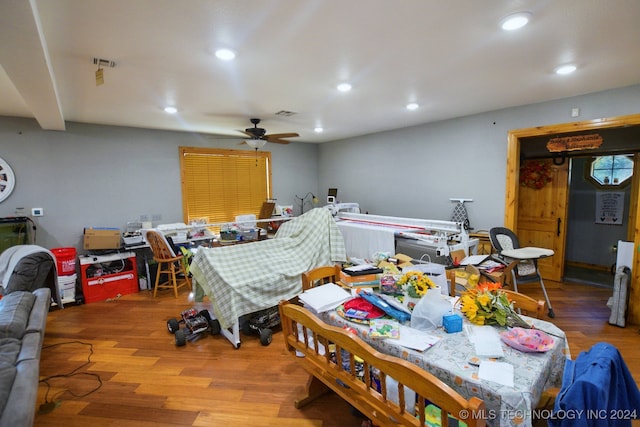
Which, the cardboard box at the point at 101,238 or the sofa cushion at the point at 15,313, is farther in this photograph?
the cardboard box at the point at 101,238

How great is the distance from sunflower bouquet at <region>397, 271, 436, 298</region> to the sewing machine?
1.36m

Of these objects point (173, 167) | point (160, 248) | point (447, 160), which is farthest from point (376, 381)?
point (173, 167)

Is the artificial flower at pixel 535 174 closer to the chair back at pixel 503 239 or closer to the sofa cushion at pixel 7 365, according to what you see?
the chair back at pixel 503 239

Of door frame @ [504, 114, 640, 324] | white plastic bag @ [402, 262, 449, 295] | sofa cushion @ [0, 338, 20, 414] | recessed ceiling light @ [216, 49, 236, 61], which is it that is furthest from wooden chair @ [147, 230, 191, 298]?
door frame @ [504, 114, 640, 324]

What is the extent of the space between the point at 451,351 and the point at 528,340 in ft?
1.11

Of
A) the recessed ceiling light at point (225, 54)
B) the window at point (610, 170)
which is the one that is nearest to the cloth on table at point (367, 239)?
the recessed ceiling light at point (225, 54)

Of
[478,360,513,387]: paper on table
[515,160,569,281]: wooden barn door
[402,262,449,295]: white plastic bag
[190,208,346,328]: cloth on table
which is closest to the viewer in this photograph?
[478,360,513,387]: paper on table

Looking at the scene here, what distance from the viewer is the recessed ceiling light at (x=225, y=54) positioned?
2080 mm

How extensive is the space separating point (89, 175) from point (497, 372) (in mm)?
5315

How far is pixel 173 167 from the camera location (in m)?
5.11

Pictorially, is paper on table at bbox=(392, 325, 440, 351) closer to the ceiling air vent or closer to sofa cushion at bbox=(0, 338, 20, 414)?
sofa cushion at bbox=(0, 338, 20, 414)

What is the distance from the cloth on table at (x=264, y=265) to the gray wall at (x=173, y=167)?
2.24 m

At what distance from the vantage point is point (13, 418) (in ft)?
4.05

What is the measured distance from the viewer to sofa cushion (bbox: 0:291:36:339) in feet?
6.78
